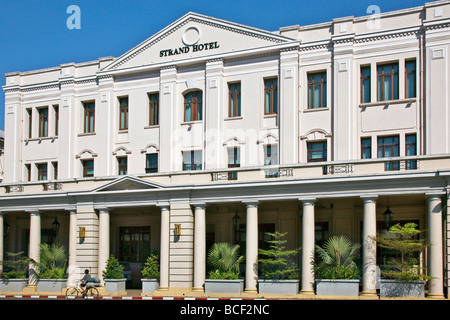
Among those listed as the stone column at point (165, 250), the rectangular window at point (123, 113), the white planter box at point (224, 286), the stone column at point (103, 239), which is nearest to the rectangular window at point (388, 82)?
the white planter box at point (224, 286)

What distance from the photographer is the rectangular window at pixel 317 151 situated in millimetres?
32562

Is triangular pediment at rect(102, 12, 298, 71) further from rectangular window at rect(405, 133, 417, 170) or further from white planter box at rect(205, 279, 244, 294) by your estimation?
white planter box at rect(205, 279, 244, 294)

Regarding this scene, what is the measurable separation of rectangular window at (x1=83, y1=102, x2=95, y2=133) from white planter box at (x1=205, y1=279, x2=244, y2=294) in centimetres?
1588

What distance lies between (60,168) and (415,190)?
24413 millimetres

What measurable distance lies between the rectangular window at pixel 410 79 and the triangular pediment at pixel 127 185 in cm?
1502

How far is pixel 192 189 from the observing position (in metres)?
31.3

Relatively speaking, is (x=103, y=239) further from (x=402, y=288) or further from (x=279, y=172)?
(x=402, y=288)

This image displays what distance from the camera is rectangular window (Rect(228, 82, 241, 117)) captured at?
35.2m

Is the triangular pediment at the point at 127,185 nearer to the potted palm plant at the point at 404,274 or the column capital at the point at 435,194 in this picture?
the potted palm plant at the point at 404,274

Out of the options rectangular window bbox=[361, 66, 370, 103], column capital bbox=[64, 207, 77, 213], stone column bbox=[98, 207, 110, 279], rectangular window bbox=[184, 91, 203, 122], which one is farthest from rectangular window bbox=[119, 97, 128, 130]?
rectangular window bbox=[361, 66, 370, 103]
